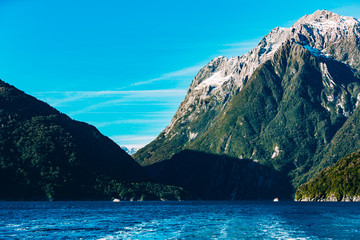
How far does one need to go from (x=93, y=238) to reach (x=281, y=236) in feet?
109

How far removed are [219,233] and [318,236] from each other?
1794 cm

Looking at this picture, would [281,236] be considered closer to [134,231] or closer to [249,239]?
[249,239]

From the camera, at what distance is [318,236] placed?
7575cm

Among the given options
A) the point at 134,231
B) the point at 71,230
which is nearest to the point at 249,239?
the point at 134,231

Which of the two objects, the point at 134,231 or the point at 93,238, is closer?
the point at 93,238

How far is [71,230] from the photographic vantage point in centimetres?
8650

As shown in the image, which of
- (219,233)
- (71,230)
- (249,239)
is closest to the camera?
(249,239)

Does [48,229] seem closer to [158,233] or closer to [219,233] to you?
[158,233]

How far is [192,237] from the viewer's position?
74.6 m

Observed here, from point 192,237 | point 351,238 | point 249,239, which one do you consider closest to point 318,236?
point 351,238

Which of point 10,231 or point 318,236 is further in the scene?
point 10,231

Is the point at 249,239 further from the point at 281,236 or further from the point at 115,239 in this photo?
the point at 115,239

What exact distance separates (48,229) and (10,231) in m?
8.38

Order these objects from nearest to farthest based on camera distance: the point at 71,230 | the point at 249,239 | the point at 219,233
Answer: the point at 249,239 < the point at 219,233 < the point at 71,230
